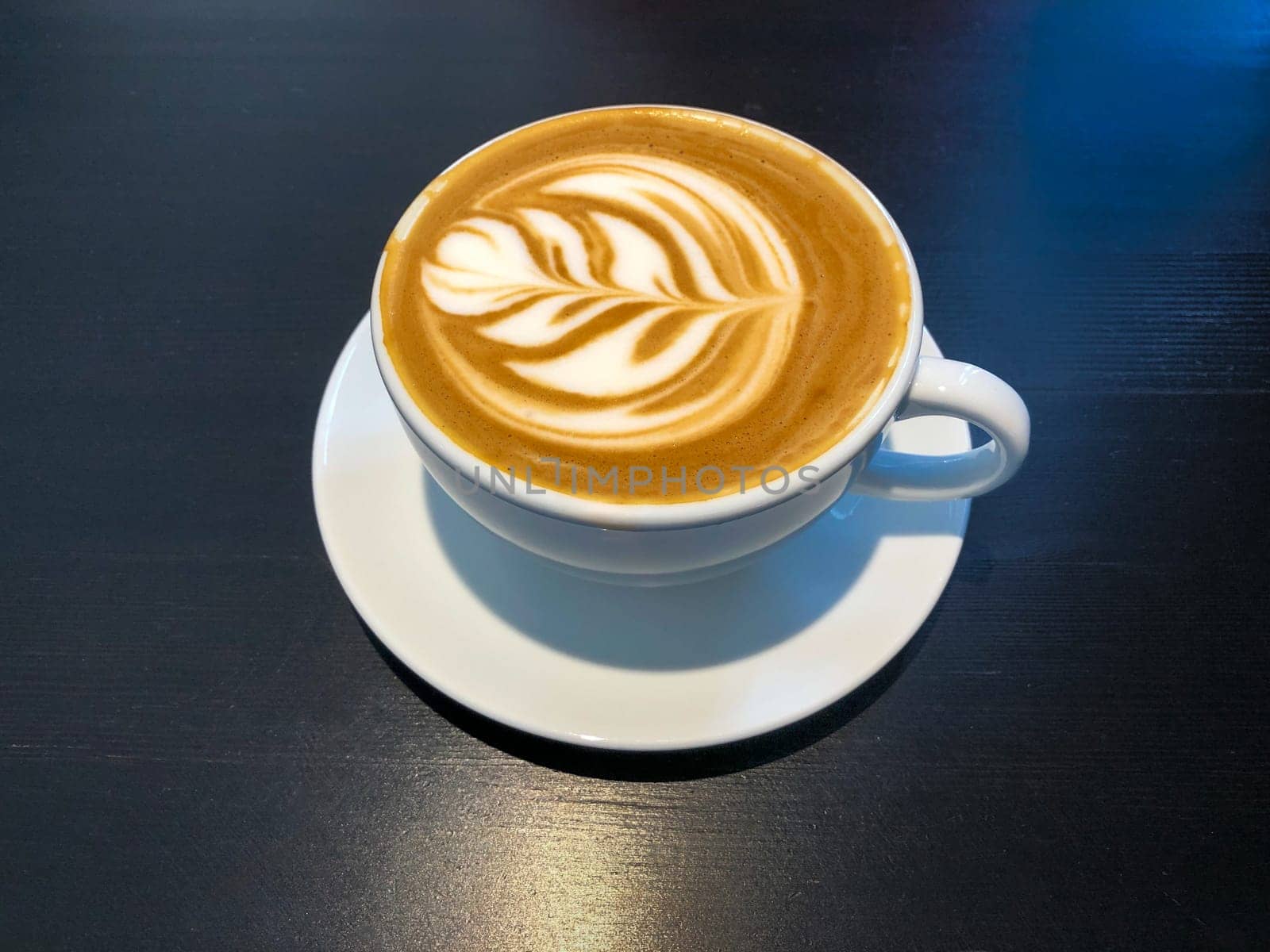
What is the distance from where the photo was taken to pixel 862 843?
895 millimetres

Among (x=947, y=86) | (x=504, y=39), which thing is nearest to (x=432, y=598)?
(x=504, y=39)

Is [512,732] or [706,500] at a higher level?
[706,500]

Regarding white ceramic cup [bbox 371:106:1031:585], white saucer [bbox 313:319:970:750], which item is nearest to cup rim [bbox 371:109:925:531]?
white ceramic cup [bbox 371:106:1031:585]

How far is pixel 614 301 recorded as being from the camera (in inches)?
34.3

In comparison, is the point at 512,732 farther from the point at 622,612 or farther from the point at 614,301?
the point at 614,301

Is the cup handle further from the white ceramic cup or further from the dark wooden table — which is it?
the dark wooden table

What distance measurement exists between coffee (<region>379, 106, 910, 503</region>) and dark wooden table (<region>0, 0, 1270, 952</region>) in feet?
1.18

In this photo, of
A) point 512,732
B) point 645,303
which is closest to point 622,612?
point 512,732

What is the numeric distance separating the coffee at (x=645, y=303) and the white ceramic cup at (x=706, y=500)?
1cm

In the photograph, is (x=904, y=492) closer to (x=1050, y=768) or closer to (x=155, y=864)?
(x=1050, y=768)

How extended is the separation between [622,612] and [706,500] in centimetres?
26

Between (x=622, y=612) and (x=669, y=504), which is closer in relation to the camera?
(x=669, y=504)

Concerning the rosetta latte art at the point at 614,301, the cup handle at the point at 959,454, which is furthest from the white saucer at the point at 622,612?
the rosetta latte art at the point at 614,301

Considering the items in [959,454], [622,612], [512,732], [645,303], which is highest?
[645,303]
